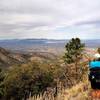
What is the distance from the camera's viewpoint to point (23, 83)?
53906mm

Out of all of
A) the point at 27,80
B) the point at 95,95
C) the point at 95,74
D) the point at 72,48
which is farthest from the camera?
the point at 72,48

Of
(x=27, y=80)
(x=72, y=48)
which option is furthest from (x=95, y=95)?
(x=72, y=48)

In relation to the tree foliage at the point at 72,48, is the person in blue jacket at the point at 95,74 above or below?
above

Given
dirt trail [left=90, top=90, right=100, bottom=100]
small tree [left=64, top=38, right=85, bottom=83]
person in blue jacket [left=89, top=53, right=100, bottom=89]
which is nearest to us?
dirt trail [left=90, top=90, right=100, bottom=100]

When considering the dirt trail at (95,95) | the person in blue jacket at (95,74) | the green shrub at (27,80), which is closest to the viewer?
the dirt trail at (95,95)

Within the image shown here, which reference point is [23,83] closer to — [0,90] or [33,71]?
[33,71]

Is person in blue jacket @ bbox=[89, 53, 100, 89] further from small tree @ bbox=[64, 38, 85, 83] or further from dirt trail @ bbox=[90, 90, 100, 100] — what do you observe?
small tree @ bbox=[64, 38, 85, 83]

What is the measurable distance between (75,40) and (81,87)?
70.1m

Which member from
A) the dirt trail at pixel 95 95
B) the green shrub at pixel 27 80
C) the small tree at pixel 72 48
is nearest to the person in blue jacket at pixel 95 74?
the dirt trail at pixel 95 95

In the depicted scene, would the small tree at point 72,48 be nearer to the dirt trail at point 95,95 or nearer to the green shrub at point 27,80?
the green shrub at point 27,80

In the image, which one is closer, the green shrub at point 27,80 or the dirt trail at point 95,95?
the dirt trail at point 95,95

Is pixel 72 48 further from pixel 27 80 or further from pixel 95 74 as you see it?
pixel 95 74

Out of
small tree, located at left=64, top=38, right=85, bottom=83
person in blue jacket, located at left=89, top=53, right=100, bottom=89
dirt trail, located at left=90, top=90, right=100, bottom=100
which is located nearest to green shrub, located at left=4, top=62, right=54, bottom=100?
small tree, located at left=64, top=38, right=85, bottom=83

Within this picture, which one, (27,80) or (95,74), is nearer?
(95,74)
